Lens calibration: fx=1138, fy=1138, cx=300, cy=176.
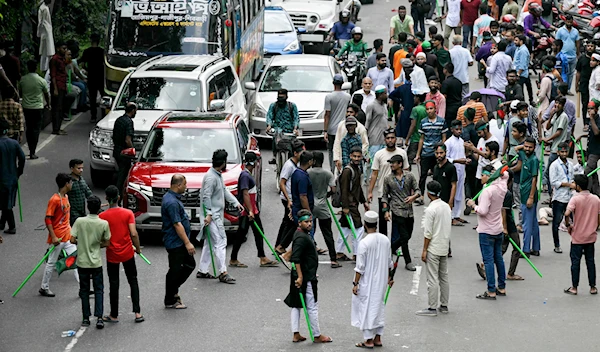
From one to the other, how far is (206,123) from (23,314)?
A: 4.93 m

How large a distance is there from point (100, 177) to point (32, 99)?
2.74m

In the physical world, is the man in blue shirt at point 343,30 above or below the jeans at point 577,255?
above

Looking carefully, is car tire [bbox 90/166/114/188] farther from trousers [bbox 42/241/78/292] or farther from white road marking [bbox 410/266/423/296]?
white road marking [bbox 410/266/423/296]

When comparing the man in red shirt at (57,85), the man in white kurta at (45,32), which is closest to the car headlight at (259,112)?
the man in red shirt at (57,85)

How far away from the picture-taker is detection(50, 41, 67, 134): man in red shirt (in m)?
23.4

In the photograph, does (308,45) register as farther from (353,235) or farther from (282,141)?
(353,235)

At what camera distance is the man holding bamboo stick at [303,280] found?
40.9 ft

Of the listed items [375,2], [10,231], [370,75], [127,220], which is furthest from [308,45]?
[127,220]

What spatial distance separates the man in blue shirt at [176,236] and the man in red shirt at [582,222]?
4967 mm

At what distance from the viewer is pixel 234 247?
615 inches

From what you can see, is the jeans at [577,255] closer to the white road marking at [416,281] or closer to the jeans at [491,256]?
the jeans at [491,256]

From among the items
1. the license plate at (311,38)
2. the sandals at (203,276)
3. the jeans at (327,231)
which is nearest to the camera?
the sandals at (203,276)

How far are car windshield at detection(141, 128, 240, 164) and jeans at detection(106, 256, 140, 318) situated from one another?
156 inches

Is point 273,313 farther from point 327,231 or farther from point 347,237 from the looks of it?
point 347,237
